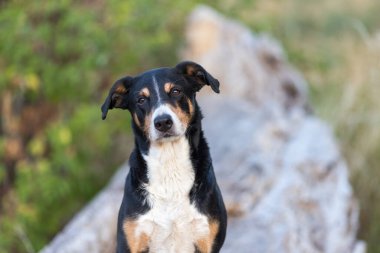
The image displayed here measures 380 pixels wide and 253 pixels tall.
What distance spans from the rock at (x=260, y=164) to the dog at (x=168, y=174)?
2.76ft

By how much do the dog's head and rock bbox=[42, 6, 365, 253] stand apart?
3.90ft

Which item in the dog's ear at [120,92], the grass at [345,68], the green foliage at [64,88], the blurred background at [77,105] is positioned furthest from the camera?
the green foliage at [64,88]

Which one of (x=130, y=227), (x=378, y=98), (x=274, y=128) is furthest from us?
(x=378, y=98)

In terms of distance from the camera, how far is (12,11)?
26.0 feet

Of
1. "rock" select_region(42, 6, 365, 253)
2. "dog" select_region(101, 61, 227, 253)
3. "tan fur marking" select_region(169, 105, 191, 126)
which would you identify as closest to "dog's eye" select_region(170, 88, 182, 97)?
"dog" select_region(101, 61, 227, 253)

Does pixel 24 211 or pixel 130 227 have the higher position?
pixel 130 227

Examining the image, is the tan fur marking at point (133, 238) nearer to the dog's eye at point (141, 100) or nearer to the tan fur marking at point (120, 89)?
the dog's eye at point (141, 100)

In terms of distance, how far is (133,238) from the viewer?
435 centimetres

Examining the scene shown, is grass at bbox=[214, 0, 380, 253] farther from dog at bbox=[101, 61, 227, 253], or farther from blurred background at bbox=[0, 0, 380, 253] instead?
dog at bbox=[101, 61, 227, 253]

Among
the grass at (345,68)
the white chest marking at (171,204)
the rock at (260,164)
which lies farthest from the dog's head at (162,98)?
the grass at (345,68)

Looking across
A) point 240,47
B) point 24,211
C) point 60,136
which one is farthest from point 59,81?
point 240,47

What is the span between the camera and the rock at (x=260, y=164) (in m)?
5.48

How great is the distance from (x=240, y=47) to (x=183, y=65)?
3.55 meters

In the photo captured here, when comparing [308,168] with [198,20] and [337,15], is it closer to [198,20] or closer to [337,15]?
[198,20]
